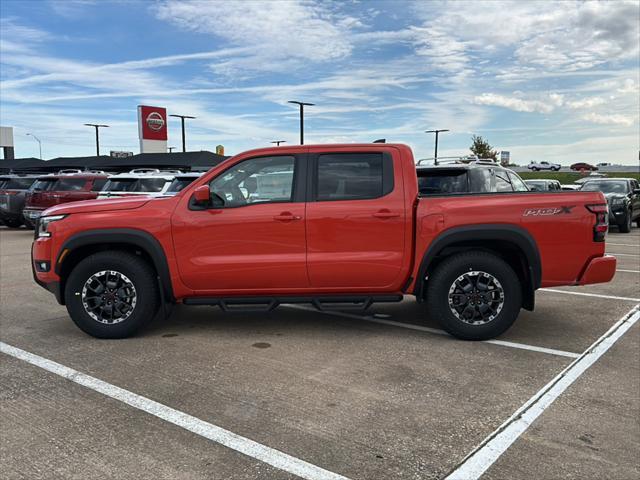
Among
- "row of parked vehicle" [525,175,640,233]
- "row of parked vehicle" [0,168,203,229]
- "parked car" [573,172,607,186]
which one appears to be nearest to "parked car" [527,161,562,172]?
"parked car" [573,172,607,186]

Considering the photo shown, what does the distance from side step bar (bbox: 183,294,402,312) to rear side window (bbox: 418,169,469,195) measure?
316cm

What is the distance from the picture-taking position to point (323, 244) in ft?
16.4

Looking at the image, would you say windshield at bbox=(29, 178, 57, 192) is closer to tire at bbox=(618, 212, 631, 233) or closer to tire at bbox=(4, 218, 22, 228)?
tire at bbox=(4, 218, 22, 228)

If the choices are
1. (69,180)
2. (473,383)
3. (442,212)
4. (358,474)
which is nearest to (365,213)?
(442,212)

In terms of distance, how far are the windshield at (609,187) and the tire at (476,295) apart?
1308 cm

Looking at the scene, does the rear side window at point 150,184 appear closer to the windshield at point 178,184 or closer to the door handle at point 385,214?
the windshield at point 178,184

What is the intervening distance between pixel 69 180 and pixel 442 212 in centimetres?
1385

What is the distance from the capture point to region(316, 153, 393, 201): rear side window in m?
5.08

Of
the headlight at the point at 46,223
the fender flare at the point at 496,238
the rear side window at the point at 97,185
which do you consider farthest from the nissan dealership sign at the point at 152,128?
the fender flare at the point at 496,238

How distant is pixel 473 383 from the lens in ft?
13.3

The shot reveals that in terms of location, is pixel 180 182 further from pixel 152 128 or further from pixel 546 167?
pixel 546 167

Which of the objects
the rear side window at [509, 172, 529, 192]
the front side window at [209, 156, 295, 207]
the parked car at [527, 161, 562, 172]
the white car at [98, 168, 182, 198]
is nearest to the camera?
the front side window at [209, 156, 295, 207]

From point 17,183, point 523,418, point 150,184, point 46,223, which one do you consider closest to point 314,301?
point 523,418

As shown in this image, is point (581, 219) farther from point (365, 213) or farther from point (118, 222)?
point (118, 222)
